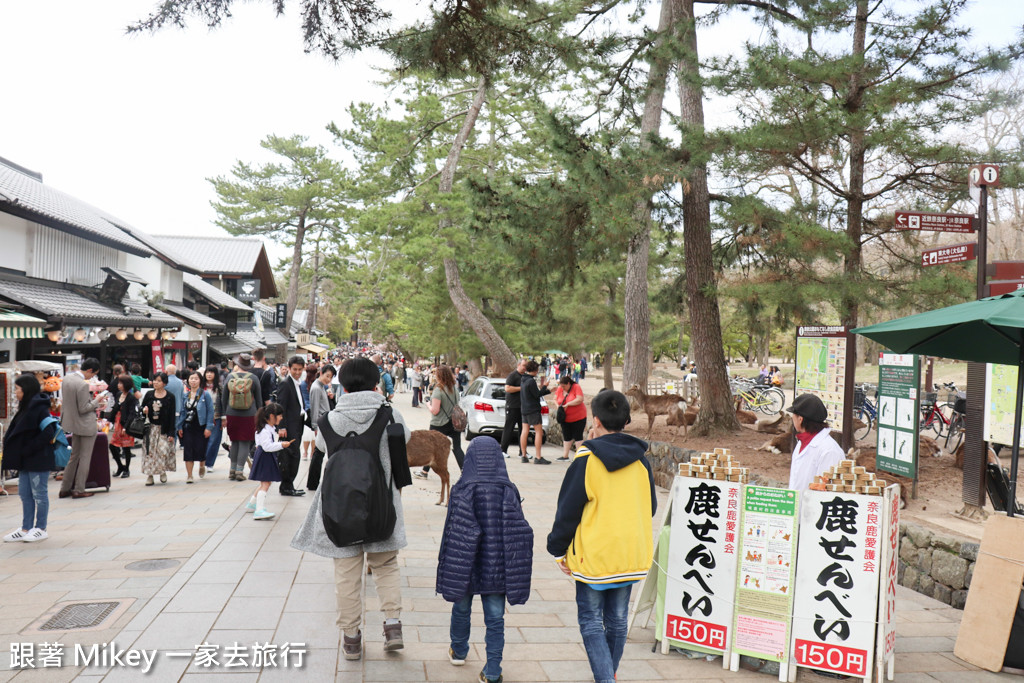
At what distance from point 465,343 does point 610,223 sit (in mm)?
18367

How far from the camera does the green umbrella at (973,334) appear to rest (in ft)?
14.2

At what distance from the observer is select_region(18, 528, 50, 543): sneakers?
657 cm

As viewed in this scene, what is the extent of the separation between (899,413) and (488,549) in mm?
5840

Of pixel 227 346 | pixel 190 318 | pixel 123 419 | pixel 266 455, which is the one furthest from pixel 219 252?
pixel 266 455

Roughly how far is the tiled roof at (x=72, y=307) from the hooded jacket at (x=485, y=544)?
38.8 ft

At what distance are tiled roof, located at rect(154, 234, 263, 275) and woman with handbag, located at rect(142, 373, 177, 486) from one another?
24507mm

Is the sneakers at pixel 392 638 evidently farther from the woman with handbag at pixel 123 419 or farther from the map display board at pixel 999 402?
the woman with handbag at pixel 123 419

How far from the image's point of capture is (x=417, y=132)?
2128cm

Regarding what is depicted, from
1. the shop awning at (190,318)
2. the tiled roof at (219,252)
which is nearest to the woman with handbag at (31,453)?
the shop awning at (190,318)

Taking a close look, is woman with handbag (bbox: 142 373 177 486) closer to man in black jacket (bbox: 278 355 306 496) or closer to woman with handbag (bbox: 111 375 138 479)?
woman with handbag (bbox: 111 375 138 479)

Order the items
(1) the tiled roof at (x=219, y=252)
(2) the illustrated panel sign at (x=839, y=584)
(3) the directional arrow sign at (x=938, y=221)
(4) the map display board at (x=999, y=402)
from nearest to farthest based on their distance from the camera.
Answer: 1. (2) the illustrated panel sign at (x=839, y=584)
2. (3) the directional arrow sign at (x=938, y=221)
3. (4) the map display board at (x=999, y=402)
4. (1) the tiled roof at (x=219, y=252)

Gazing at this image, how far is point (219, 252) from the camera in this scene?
3419 centimetres

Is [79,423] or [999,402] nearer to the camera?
[999,402]

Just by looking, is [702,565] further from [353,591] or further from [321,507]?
[321,507]
